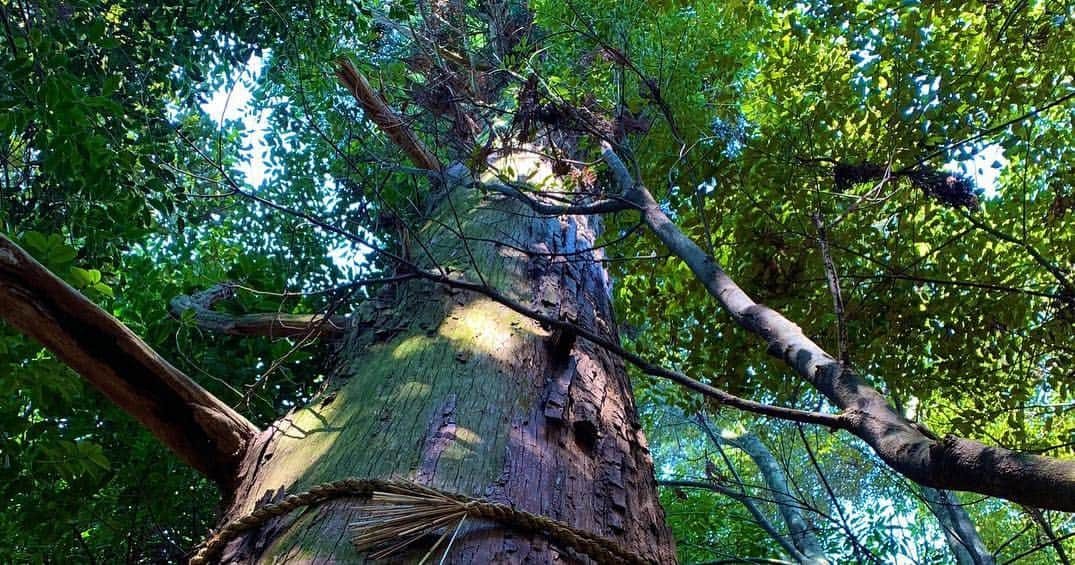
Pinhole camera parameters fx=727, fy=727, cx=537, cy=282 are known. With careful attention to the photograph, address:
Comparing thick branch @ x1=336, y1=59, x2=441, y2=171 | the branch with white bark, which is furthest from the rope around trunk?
thick branch @ x1=336, y1=59, x2=441, y2=171

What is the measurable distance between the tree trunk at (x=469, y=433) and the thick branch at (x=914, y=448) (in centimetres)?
55

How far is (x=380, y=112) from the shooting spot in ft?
16.3

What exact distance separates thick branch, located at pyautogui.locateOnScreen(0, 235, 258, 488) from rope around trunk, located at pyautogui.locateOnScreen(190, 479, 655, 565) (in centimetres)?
51

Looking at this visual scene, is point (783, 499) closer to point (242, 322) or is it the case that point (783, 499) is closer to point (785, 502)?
point (785, 502)

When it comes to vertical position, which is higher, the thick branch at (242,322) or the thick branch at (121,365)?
the thick branch at (242,322)

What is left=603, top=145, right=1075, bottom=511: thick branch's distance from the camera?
96 centimetres

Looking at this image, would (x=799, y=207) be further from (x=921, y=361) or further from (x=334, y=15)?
(x=334, y=15)

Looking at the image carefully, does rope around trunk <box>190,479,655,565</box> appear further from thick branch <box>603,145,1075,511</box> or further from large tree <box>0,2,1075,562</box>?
thick branch <box>603,145,1075,511</box>

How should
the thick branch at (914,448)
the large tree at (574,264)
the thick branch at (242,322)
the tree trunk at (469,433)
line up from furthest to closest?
the thick branch at (242,322) → the large tree at (574,264) → the tree trunk at (469,433) → the thick branch at (914,448)

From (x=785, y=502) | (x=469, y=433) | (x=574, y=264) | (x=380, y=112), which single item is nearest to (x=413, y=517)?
(x=469, y=433)

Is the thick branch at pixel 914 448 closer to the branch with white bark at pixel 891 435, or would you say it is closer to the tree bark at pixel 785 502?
the branch with white bark at pixel 891 435

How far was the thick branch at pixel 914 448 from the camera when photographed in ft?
3.15

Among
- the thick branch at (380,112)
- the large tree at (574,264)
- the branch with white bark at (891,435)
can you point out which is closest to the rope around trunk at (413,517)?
the large tree at (574,264)

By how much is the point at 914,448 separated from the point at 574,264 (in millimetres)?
2352
